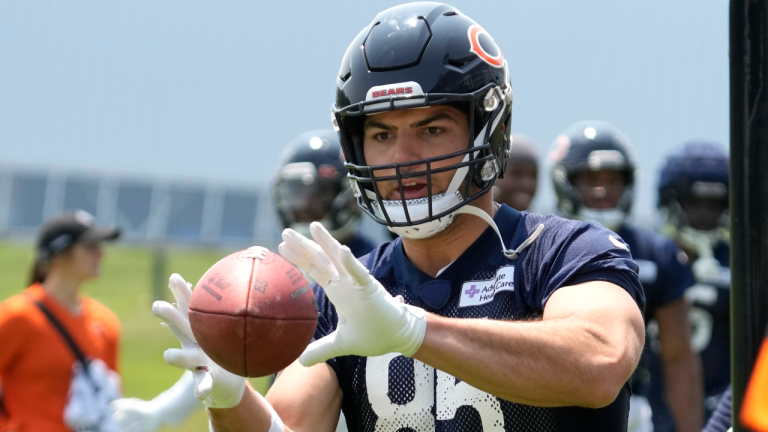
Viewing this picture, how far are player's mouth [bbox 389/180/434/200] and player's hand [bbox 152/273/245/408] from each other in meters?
0.65

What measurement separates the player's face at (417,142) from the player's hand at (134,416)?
13.1 ft

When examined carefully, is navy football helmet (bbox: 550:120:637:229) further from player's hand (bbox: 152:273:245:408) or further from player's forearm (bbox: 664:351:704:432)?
player's hand (bbox: 152:273:245:408)

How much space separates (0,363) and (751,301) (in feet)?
15.9

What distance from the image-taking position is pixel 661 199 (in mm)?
7309

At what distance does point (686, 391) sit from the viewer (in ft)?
19.0

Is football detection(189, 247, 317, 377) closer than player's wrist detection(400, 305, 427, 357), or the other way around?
player's wrist detection(400, 305, 427, 357)

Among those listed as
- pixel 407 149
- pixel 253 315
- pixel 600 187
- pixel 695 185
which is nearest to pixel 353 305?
pixel 253 315

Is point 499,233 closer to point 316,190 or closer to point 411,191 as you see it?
point 411,191

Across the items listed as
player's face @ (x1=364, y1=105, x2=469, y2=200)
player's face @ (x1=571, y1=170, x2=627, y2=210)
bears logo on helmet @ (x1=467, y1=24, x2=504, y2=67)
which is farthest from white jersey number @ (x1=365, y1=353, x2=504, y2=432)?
player's face @ (x1=571, y1=170, x2=627, y2=210)

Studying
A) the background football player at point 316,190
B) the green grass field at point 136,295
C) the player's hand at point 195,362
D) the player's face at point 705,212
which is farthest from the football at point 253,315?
the green grass field at point 136,295

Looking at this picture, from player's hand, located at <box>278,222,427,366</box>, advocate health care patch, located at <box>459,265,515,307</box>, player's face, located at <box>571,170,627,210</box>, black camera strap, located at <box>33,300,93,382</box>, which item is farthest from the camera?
player's face, located at <box>571,170,627,210</box>

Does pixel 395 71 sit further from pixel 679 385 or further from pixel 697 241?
pixel 697 241

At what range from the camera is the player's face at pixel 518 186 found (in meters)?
7.23

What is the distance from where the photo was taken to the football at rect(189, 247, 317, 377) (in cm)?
227
